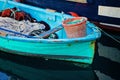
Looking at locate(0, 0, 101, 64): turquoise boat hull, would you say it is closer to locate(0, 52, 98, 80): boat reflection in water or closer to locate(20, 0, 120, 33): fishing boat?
locate(0, 52, 98, 80): boat reflection in water

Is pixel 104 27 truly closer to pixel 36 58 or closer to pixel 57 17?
pixel 57 17

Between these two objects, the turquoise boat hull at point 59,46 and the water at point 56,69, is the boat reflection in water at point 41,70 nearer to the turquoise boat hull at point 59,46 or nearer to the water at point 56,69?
the water at point 56,69

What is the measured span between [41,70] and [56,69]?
14.6 inches

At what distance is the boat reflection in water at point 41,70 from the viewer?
6875 millimetres

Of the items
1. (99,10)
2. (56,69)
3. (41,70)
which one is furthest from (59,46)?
(99,10)

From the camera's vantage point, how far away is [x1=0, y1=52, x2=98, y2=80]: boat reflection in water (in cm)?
688

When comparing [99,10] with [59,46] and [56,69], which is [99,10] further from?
[56,69]

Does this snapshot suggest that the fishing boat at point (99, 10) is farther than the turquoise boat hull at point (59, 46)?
Yes

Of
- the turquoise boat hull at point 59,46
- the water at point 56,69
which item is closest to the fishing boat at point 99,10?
the water at point 56,69

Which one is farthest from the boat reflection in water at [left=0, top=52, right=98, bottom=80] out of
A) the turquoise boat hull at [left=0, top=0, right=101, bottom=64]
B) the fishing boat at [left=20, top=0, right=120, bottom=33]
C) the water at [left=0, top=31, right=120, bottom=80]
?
the fishing boat at [left=20, top=0, right=120, bottom=33]

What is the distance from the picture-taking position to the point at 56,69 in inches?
280

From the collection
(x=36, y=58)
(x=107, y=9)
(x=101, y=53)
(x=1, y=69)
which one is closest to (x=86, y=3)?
(x=107, y=9)

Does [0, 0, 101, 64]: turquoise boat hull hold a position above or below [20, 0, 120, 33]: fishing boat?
below

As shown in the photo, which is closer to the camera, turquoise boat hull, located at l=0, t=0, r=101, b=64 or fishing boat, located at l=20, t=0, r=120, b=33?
turquoise boat hull, located at l=0, t=0, r=101, b=64
